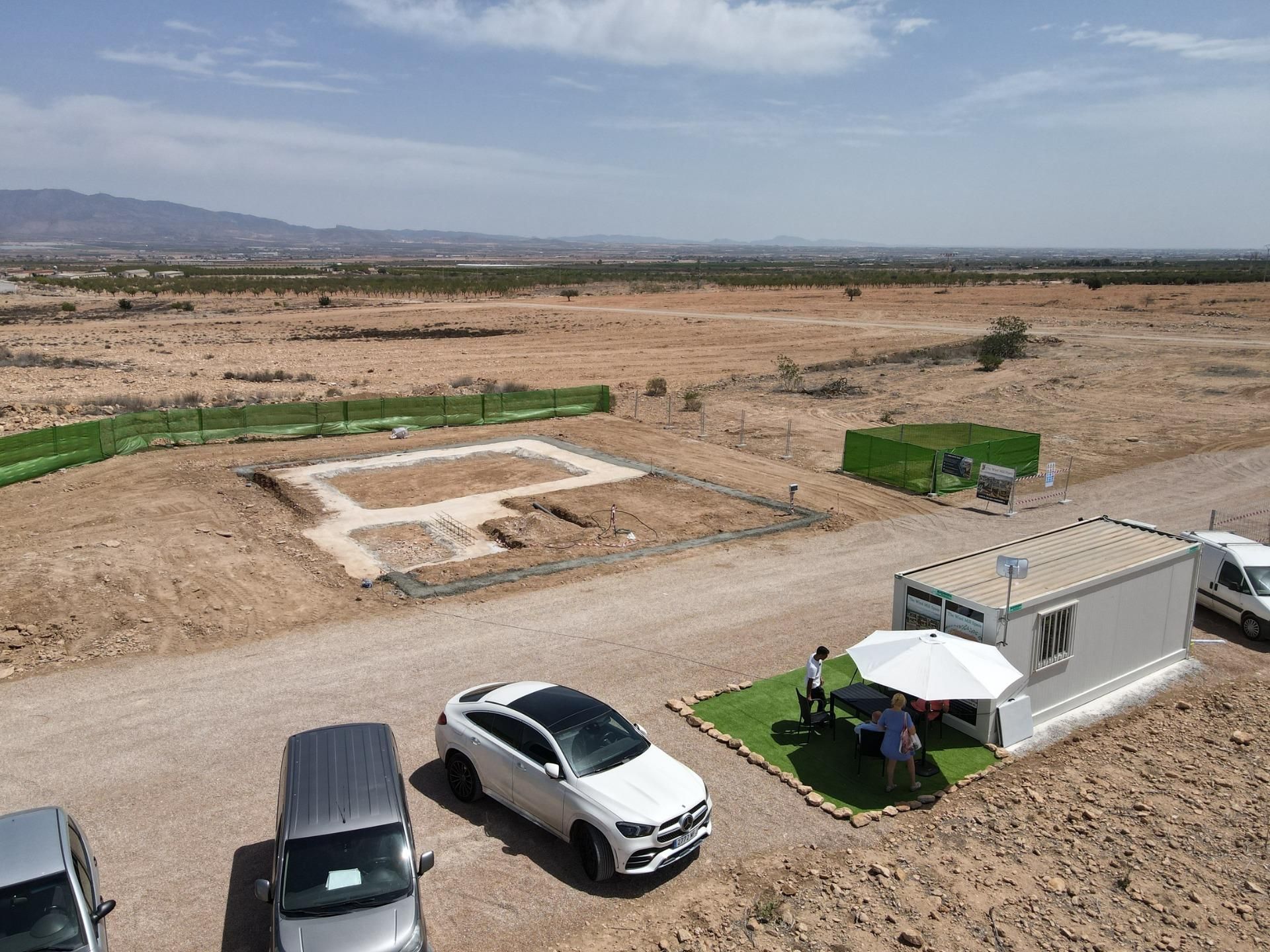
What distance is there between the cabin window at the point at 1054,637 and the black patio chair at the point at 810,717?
10.2 feet

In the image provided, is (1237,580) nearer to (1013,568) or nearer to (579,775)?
(1013,568)

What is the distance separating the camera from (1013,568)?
41.0ft

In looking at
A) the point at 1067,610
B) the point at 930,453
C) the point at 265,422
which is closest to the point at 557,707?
the point at 1067,610

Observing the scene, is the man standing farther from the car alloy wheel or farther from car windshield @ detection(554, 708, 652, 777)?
the car alloy wheel

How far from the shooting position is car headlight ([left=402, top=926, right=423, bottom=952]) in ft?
25.1

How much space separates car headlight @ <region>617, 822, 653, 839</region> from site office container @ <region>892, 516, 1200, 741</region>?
577cm

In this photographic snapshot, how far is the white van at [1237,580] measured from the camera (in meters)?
17.0

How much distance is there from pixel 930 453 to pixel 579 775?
19.2m

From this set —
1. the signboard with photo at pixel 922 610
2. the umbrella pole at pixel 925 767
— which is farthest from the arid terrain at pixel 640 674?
the signboard with photo at pixel 922 610

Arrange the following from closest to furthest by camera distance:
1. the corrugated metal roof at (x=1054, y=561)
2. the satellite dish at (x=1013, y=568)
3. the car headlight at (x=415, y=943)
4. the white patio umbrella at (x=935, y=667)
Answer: the car headlight at (x=415, y=943), the white patio umbrella at (x=935, y=667), the satellite dish at (x=1013, y=568), the corrugated metal roof at (x=1054, y=561)

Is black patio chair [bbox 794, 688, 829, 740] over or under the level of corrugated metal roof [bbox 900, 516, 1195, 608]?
under

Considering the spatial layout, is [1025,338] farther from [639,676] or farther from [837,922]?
[837,922]

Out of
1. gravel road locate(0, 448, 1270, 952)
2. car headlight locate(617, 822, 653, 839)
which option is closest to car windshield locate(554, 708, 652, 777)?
car headlight locate(617, 822, 653, 839)

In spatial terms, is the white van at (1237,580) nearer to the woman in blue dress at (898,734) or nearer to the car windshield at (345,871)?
the woman in blue dress at (898,734)
